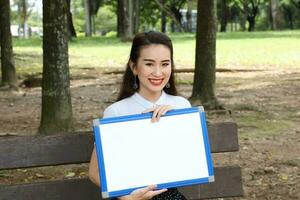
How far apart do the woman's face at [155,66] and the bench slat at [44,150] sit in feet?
2.16

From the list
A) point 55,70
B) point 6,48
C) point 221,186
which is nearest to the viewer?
point 221,186

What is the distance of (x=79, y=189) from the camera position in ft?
11.2

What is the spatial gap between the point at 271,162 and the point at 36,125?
3.59 m

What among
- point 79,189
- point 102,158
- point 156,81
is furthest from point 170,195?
point 79,189

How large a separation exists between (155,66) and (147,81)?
9cm

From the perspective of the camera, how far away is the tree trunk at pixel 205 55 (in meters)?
8.48

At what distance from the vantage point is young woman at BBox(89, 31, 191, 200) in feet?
9.51

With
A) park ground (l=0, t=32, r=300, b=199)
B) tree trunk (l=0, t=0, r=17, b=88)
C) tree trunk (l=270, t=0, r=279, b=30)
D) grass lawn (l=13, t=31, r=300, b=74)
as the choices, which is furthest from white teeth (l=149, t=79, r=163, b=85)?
tree trunk (l=270, t=0, r=279, b=30)

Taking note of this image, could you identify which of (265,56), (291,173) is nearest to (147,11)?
(265,56)

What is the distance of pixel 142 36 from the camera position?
9.68 feet

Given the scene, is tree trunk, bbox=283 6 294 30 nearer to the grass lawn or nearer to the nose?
the grass lawn

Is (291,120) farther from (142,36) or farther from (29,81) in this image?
(29,81)

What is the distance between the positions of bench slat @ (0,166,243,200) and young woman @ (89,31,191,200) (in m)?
0.56

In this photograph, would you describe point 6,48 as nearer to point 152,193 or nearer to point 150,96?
point 150,96
